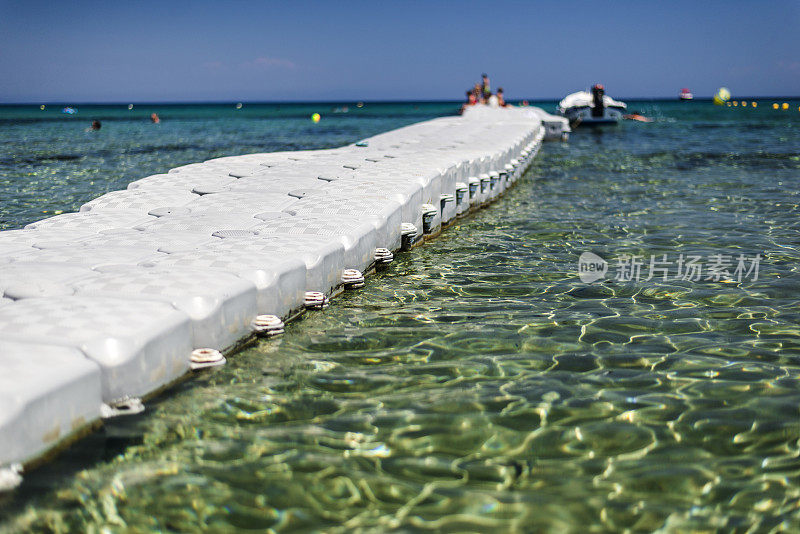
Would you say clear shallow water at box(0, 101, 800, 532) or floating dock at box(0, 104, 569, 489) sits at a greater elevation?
floating dock at box(0, 104, 569, 489)

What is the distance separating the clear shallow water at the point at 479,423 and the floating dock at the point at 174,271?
0.20m

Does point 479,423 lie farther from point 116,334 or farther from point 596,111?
point 596,111

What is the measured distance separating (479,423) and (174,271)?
217 cm

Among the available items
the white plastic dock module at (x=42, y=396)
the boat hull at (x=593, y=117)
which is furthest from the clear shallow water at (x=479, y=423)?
the boat hull at (x=593, y=117)

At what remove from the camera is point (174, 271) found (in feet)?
14.6

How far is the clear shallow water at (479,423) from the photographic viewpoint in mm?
2826

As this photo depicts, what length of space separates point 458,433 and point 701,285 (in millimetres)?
3804

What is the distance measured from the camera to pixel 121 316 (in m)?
3.64

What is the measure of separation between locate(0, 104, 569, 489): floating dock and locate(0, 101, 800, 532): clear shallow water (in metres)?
0.20

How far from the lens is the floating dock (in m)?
3.13

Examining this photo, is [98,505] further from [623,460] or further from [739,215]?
[739,215]

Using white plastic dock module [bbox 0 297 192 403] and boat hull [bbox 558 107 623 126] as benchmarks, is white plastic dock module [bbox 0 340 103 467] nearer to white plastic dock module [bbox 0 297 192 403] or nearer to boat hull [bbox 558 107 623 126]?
white plastic dock module [bbox 0 297 192 403]
